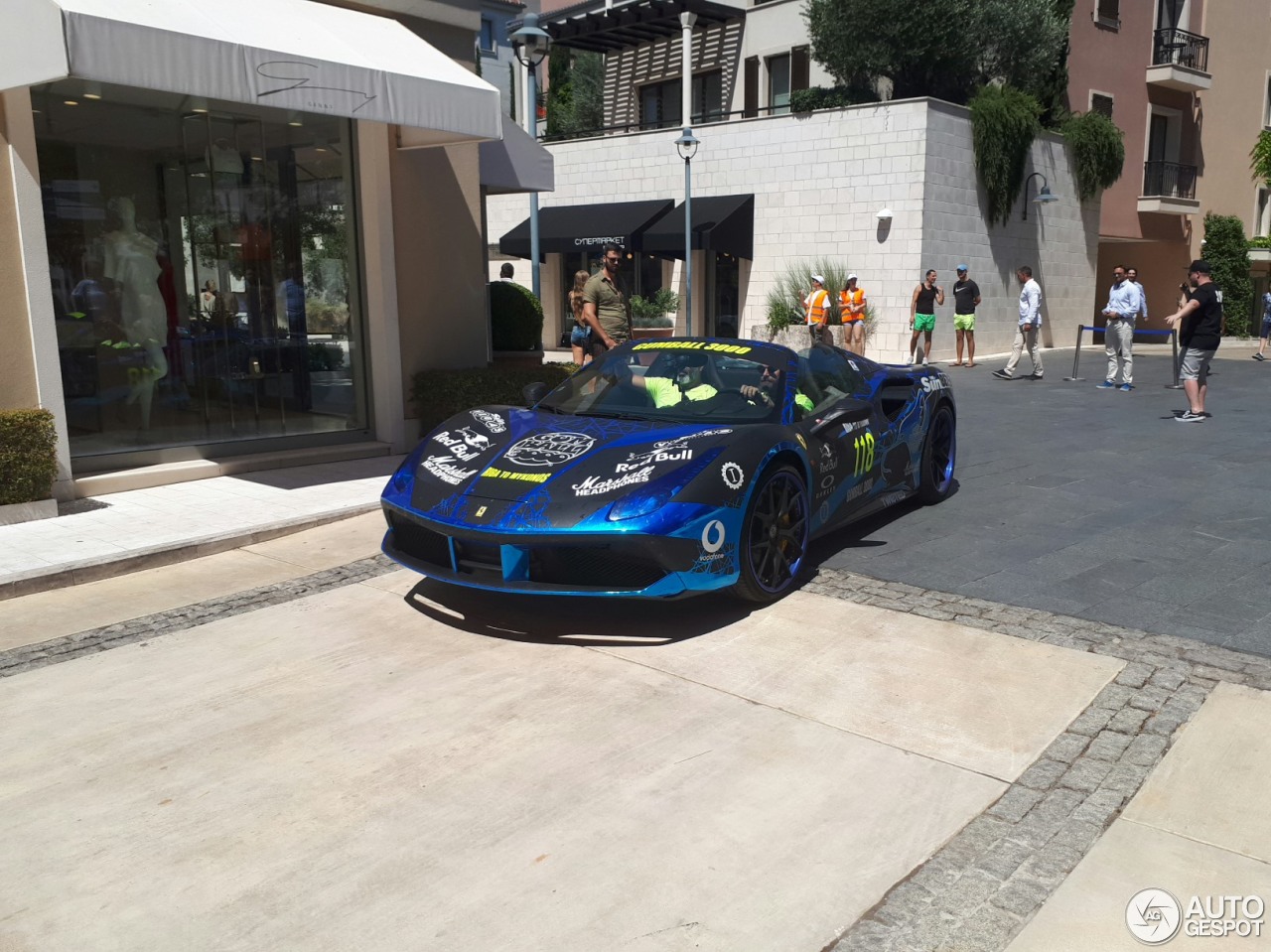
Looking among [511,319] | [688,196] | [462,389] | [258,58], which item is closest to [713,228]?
[688,196]

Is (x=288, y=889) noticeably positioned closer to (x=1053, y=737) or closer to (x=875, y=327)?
(x=1053, y=737)

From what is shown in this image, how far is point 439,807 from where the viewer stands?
3.43 meters

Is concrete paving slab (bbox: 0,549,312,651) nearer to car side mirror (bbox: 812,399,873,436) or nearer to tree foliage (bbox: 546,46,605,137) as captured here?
car side mirror (bbox: 812,399,873,436)

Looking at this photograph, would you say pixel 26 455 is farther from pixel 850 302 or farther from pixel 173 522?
pixel 850 302

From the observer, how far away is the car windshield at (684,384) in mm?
5680

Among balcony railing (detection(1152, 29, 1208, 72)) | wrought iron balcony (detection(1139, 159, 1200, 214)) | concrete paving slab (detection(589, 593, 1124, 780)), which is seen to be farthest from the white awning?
balcony railing (detection(1152, 29, 1208, 72))

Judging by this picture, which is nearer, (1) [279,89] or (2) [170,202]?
(1) [279,89]

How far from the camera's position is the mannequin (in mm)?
8594

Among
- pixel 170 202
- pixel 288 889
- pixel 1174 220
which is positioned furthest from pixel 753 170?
pixel 288 889

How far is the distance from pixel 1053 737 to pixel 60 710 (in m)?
3.89

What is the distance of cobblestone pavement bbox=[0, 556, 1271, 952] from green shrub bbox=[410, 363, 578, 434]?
12.8 feet

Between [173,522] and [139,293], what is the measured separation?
267cm

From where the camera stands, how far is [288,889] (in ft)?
9.74

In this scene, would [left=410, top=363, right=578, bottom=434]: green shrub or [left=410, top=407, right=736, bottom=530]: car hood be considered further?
[left=410, top=363, right=578, bottom=434]: green shrub
